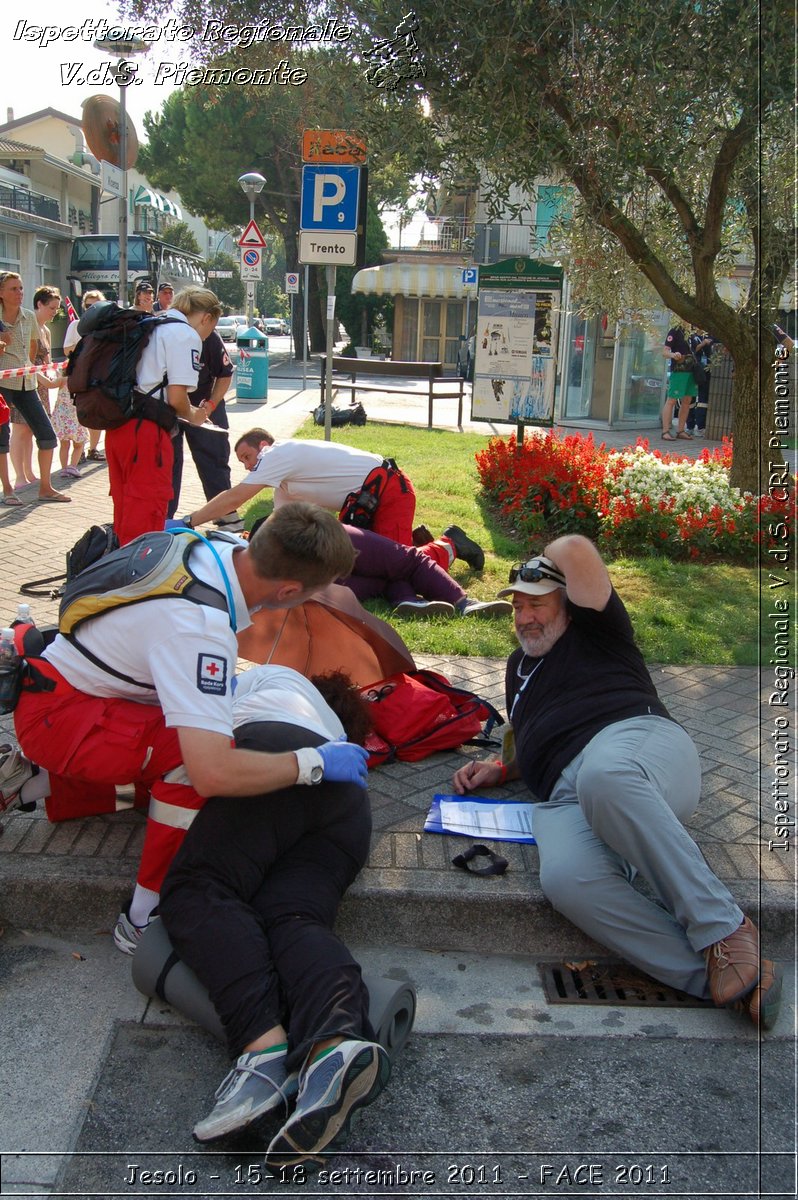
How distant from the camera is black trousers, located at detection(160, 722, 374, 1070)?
2.52 metres

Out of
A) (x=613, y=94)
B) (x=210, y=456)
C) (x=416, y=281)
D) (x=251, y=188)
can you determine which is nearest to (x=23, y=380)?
(x=210, y=456)

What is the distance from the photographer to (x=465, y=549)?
7254 mm

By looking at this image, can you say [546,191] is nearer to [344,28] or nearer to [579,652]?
[344,28]

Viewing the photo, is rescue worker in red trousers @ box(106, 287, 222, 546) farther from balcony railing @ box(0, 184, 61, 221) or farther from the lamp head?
balcony railing @ box(0, 184, 61, 221)

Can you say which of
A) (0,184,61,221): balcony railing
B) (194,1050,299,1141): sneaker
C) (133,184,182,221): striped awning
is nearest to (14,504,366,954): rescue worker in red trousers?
(194,1050,299,1141): sneaker

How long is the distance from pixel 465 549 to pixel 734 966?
459 centimetres

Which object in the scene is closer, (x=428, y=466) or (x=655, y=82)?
(x=655, y=82)

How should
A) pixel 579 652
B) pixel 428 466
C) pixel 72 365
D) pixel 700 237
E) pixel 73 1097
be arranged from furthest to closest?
pixel 428 466 < pixel 700 237 < pixel 72 365 < pixel 579 652 < pixel 73 1097

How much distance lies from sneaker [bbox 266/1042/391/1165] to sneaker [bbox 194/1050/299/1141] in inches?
3.4

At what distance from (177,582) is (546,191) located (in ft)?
24.6

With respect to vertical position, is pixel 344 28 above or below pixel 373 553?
above

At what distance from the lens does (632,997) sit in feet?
10.2

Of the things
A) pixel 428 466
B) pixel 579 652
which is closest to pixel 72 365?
pixel 579 652

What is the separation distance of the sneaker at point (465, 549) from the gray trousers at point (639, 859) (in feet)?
13.0
